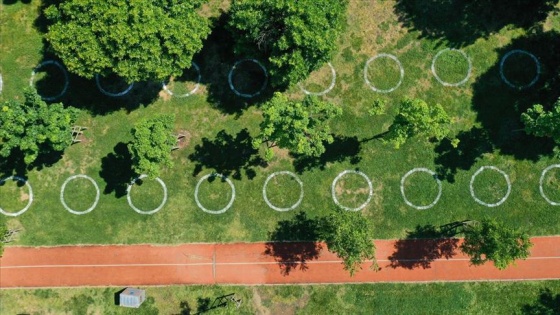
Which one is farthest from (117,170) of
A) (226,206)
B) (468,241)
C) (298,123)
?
(468,241)

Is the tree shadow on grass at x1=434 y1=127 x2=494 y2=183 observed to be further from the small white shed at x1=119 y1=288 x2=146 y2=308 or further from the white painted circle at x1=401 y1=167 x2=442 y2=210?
the small white shed at x1=119 y1=288 x2=146 y2=308

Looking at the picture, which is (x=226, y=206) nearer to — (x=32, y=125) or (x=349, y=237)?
(x=349, y=237)

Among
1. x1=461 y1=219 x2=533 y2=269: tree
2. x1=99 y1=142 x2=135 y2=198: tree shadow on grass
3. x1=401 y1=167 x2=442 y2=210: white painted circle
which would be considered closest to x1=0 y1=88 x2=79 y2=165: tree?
x1=99 y1=142 x2=135 y2=198: tree shadow on grass

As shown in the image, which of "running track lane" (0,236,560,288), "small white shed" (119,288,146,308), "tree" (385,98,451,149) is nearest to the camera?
"tree" (385,98,451,149)

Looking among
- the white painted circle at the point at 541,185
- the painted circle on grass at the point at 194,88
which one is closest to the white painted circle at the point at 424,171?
the white painted circle at the point at 541,185

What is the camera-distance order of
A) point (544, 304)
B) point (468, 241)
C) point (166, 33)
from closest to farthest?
point (166, 33)
point (468, 241)
point (544, 304)

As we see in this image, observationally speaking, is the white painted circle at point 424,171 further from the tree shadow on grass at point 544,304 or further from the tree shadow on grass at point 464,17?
the tree shadow on grass at point 544,304

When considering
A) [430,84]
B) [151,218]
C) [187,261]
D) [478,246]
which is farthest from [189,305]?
[430,84]
